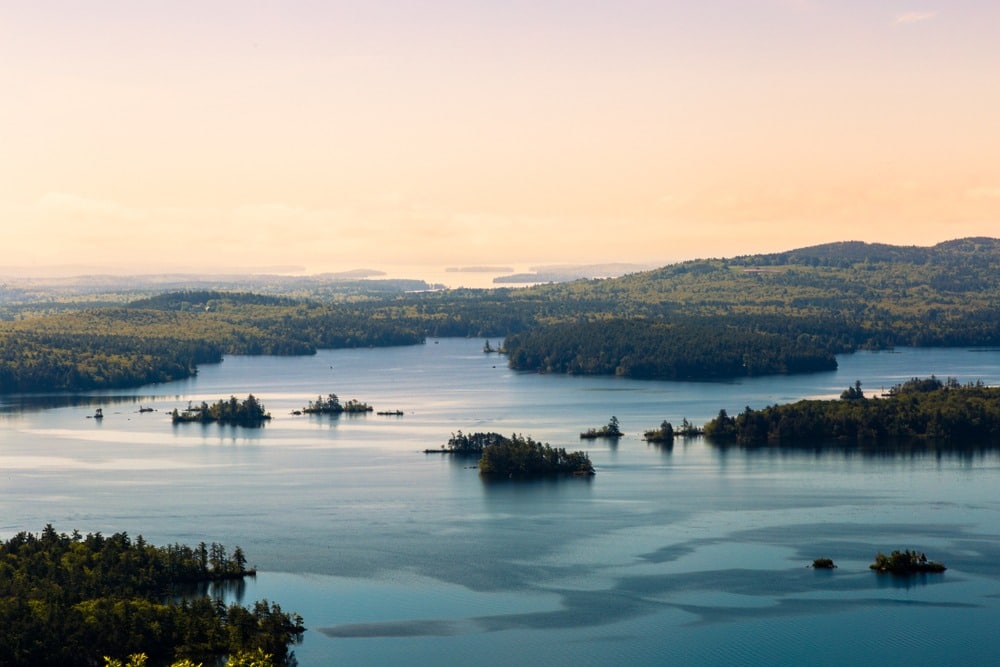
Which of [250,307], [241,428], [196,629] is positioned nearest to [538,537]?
[196,629]

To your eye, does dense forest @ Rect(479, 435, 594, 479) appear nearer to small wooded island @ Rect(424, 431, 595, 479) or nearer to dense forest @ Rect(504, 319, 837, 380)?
small wooded island @ Rect(424, 431, 595, 479)

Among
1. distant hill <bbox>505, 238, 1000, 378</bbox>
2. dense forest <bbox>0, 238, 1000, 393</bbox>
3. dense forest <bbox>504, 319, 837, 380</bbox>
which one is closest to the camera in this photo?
dense forest <bbox>504, 319, 837, 380</bbox>

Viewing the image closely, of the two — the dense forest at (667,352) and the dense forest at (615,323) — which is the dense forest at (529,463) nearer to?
the dense forest at (667,352)

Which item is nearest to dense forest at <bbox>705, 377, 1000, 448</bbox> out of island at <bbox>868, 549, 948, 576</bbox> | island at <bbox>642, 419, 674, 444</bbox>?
island at <bbox>642, 419, 674, 444</bbox>

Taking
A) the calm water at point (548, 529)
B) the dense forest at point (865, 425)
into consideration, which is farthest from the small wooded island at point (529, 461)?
the dense forest at point (865, 425)

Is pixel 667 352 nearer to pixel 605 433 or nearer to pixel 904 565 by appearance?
pixel 605 433

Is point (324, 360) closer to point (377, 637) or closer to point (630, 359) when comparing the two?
point (630, 359)
